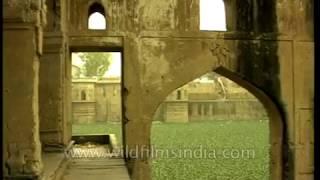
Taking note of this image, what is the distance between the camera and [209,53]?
27.3 feet

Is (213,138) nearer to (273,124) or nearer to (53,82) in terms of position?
(273,124)

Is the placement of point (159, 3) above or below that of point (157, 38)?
above

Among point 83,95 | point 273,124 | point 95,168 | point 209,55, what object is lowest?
point 95,168

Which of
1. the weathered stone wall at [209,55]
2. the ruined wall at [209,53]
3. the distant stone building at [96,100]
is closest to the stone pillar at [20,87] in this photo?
the weathered stone wall at [209,55]

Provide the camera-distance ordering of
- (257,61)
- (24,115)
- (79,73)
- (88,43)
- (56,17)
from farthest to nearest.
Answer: (79,73), (257,61), (88,43), (56,17), (24,115)

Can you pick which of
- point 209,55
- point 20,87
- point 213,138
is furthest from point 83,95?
A: point 20,87

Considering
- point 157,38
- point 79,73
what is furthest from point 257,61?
point 79,73

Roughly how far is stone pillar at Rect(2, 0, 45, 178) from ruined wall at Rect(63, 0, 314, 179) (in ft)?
12.9

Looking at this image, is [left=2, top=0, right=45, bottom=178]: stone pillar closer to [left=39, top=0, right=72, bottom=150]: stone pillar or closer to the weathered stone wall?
[left=39, top=0, right=72, bottom=150]: stone pillar

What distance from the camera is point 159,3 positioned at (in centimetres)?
828

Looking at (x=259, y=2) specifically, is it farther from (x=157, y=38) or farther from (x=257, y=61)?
(x=157, y=38)

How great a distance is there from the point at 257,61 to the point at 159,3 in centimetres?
193

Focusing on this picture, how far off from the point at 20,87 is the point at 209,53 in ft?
15.6

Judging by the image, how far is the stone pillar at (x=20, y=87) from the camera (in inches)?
157
